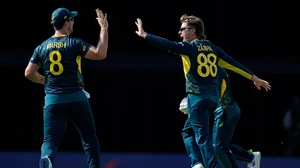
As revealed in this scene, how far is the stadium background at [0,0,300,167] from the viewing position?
15.3m

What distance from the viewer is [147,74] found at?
613 inches

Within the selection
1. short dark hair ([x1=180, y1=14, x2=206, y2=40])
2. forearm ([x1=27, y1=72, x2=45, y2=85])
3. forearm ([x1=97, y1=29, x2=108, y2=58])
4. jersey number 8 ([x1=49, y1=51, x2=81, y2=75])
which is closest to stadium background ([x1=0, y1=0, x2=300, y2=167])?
short dark hair ([x1=180, y1=14, x2=206, y2=40])

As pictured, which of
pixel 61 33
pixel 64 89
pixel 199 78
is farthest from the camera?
pixel 199 78

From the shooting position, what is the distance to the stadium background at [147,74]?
15266mm

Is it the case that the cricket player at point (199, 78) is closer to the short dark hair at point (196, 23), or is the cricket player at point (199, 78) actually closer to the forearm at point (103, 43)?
the short dark hair at point (196, 23)

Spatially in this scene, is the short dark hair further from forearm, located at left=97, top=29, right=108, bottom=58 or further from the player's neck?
the player's neck

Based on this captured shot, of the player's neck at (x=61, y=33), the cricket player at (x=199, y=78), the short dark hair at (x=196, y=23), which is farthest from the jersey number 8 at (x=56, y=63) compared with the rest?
the short dark hair at (x=196, y=23)

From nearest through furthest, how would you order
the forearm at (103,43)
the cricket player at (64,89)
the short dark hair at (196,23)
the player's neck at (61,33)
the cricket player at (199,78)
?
the forearm at (103,43)
the cricket player at (64,89)
the player's neck at (61,33)
the cricket player at (199,78)
the short dark hair at (196,23)

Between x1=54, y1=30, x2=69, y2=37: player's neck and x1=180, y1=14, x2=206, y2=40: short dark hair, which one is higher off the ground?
x1=180, y1=14, x2=206, y2=40: short dark hair

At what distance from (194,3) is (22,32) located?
344 centimetres

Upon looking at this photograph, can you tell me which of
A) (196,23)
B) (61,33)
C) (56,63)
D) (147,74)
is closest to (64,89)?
(56,63)

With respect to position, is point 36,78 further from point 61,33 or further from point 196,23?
point 196,23

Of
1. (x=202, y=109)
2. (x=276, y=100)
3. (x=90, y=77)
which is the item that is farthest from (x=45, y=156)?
(x=276, y=100)

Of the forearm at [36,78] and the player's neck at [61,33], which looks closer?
the player's neck at [61,33]
